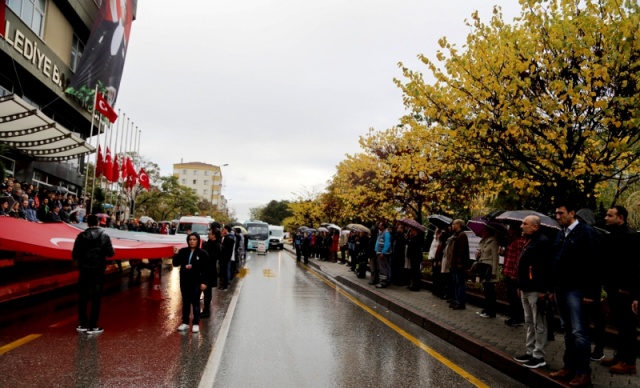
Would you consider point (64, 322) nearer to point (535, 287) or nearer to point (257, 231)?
point (535, 287)

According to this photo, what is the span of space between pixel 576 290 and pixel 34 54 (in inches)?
974

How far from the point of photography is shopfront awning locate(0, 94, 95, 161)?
48.2ft

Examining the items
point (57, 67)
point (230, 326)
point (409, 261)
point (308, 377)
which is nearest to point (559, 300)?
point (308, 377)

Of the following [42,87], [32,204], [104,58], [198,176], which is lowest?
[32,204]

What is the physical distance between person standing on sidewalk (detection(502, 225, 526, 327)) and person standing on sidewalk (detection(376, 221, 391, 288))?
244 inches

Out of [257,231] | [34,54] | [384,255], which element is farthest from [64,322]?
[257,231]

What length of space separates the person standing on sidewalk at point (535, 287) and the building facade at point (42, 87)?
14206 millimetres

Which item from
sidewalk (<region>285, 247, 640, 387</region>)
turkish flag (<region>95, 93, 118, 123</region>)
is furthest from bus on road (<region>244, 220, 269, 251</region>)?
sidewalk (<region>285, 247, 640, 387</region>)

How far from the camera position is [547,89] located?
10234mm

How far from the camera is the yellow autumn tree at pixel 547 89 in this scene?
8.51m

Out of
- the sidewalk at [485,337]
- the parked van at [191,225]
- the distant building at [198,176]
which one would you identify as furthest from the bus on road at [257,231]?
the distant building at [198,176]

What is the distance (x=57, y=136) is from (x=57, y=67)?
9722 mm

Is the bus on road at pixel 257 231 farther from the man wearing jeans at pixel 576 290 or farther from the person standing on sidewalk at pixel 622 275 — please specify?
the man wearing jeans at pixel 576 290

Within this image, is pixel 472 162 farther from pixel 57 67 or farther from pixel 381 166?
pixel 57 67
